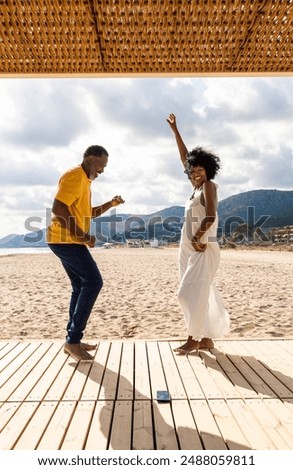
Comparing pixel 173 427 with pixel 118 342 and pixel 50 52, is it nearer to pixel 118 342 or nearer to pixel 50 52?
pixel 118 342

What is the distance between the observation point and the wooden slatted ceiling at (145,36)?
2.53 m

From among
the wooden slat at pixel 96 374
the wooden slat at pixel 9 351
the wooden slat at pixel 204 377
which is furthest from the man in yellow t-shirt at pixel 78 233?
the wooden slat at pixel 204 377

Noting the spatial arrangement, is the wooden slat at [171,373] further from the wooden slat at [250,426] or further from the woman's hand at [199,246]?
the woman's hand at [199,246]

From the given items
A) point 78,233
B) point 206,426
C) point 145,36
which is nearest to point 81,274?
point 78,233

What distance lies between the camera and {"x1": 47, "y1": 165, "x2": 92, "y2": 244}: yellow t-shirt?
334cm

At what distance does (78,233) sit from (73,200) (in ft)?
0.86

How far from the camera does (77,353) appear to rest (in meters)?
3.53

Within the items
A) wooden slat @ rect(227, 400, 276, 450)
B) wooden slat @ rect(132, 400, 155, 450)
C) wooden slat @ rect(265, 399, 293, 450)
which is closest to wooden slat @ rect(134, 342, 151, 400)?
wooden slat @ rect(132, 400, 155, 450)

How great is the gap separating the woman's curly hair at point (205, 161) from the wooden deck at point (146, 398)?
5.19 ft

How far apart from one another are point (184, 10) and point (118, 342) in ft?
9.42

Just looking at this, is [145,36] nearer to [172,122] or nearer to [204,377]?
[172,122]

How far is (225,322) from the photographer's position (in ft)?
12.3

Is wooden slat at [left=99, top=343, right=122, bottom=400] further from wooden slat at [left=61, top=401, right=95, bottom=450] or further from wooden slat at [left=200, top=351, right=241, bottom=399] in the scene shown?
wooden slat at [left=200, top=351, right=241, bottom=399]

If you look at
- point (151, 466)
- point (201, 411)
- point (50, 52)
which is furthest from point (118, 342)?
point (50, 52)
